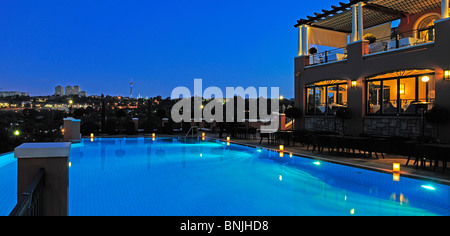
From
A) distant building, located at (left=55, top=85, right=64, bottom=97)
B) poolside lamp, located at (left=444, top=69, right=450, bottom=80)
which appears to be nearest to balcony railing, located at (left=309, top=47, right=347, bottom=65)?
poolside lamp, located at (left=444, top=69, right=450, bottom=80)

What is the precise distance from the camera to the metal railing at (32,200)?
2107 mm

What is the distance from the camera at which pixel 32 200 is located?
2514 millimetres

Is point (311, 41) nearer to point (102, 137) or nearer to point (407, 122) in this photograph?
point (407, 122)

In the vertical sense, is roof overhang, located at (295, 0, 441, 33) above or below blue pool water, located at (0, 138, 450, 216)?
above

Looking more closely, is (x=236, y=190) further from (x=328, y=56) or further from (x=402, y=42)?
(x=328, y=56)

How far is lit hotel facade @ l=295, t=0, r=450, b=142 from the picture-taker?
11.2m

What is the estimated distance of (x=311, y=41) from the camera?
57.3 ft

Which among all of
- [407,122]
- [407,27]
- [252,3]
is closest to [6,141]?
[407,122]

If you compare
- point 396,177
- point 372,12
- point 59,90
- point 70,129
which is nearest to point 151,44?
point 59,90

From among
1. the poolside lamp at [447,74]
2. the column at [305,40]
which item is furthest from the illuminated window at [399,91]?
the column at [305,40]

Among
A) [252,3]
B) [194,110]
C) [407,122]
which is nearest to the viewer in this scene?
[407,122]

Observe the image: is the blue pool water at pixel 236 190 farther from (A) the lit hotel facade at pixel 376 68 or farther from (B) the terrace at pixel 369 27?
(B) the terrace at pixel 369 27

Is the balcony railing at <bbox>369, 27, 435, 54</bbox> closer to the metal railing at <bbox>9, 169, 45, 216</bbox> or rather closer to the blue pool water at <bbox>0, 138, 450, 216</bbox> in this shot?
the blue pool water at <bbox>0, 138, 450, 216</bbox>
